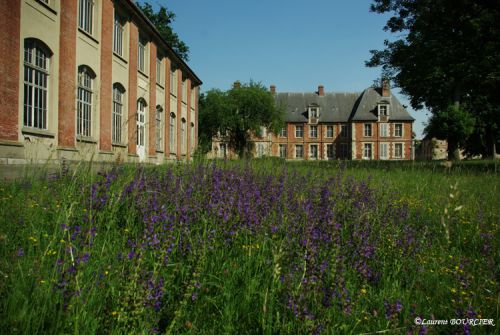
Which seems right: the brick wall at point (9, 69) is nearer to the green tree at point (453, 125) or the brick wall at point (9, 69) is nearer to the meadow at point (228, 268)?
the meadow at point (228, 268)

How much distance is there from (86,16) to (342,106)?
53417 millimetres

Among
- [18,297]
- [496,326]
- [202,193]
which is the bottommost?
[496,326]

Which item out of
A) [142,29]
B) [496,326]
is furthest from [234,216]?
[142,29]

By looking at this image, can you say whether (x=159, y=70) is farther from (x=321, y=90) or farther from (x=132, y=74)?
(x=321, y=90)

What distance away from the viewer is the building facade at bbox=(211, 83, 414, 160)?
58.9m

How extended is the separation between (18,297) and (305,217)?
2.39 m

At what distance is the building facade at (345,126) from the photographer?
58875 mm

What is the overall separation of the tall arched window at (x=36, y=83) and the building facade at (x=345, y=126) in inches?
1763

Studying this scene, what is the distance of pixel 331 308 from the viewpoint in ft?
7.37

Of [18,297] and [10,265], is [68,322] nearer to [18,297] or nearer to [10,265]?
[18,297]

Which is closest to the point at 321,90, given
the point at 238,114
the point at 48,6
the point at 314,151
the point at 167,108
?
the point at 314,151

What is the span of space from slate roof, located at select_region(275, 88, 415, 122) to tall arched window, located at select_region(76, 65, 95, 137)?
47473 mm

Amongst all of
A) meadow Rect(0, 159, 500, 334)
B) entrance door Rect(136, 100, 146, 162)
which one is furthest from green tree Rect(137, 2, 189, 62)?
meadow Rect(0, 159, 500, 334)

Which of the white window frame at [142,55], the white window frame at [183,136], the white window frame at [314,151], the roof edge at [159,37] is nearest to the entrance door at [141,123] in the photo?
the white window frame at [142,55]
